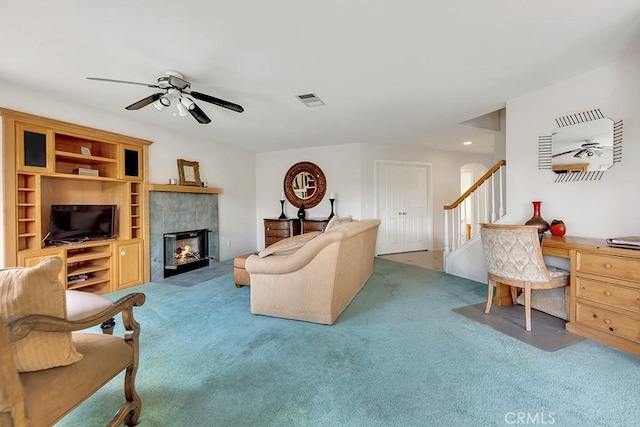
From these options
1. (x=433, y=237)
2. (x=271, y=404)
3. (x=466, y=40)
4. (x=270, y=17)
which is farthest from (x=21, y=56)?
(x=433, y=237)

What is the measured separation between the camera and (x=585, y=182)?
9.04 feet

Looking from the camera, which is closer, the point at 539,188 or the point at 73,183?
the point at 539,188

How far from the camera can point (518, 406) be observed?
60.4 inches

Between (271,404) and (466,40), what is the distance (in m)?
2.86

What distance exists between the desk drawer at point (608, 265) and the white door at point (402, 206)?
148 inches

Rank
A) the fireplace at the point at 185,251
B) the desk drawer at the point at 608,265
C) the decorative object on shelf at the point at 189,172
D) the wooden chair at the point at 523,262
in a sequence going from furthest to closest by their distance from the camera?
the decorative object on shelf at the point at 189,172, the fireplace at the point at 185,251, the wooden chair at the point at 523,262, the desk drawer at the point at 608,265

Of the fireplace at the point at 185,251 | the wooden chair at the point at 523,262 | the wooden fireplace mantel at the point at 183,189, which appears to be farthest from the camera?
the fireplace at the point at 185,251

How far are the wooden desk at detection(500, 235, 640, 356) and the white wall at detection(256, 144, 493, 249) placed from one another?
3613 millimetres

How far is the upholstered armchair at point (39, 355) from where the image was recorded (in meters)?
0.91

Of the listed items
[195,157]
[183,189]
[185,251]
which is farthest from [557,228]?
[195,157]

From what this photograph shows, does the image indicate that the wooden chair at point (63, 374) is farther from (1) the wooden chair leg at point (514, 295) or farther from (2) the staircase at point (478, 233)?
(2) the staircase at point (478, 233)

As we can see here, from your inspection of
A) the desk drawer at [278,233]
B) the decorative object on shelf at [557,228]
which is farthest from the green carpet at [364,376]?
the desk drawer at [278,233]

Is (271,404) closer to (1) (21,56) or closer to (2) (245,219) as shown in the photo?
(1) (21,56)

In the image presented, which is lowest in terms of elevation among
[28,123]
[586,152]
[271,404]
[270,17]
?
[271,404]
